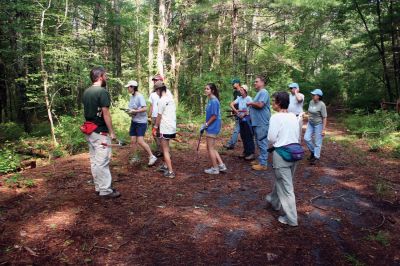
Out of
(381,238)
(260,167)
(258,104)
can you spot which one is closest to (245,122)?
(258,104)

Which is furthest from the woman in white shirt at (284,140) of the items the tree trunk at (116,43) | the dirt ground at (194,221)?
the tree trunk at (116,43)

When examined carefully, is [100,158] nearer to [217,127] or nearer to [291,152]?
[217,127]

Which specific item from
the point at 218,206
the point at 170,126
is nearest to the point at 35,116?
the point at 170,126

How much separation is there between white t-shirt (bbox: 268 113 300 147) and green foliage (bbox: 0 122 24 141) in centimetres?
1390

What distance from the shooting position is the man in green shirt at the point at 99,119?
5.59m

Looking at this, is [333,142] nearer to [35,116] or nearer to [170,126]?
[170,126]

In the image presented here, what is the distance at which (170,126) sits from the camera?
23.2 feet

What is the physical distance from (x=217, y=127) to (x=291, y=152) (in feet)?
8.45

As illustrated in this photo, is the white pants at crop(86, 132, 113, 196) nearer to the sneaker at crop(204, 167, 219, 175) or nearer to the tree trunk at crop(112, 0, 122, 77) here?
the sneaker at crop(204, 167, 219, 175)

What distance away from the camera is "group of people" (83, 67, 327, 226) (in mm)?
5105

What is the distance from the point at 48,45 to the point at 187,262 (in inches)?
446

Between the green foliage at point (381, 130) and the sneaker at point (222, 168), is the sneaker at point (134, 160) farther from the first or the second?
the green foliage at point (381, 130)

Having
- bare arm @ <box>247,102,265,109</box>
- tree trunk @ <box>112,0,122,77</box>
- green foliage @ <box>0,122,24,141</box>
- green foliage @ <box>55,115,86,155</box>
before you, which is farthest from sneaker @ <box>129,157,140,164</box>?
tree trunk @ <box>112,0,122,77</box>

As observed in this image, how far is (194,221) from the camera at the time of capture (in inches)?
204
